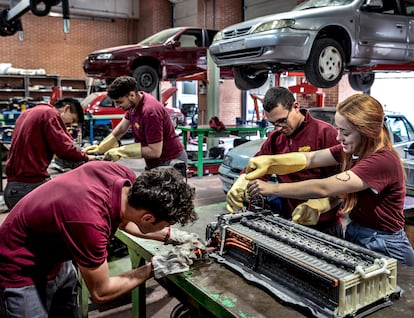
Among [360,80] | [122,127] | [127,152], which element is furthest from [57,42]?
[127,152]

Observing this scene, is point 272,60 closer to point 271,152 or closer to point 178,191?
point 271,152

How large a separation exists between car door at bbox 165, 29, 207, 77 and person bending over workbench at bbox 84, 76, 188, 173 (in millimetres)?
5887

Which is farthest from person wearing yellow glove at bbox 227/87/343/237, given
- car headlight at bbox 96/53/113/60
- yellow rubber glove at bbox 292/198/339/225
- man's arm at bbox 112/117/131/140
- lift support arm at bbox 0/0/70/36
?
car headlight at bbox 96/53/113/60

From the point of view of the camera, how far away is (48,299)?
81.2 inches

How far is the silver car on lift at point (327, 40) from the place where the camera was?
582 centimetres

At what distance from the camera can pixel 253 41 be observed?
19.6 feet

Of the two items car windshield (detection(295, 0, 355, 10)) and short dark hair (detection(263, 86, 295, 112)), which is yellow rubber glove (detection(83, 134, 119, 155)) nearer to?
short dark hair (detection(263, 86, 295, 112))

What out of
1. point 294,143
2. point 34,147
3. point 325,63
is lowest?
point 34,147

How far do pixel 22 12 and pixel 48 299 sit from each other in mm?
5581

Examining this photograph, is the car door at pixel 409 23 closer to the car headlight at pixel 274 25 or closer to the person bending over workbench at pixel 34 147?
the car headlight at pixel 274 25

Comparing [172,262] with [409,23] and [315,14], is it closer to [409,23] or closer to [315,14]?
[315,14]

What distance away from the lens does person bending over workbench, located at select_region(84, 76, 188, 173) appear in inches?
153

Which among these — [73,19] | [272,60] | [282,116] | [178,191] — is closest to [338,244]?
[178,191]

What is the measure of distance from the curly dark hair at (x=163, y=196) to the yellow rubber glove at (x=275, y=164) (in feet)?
2.79
